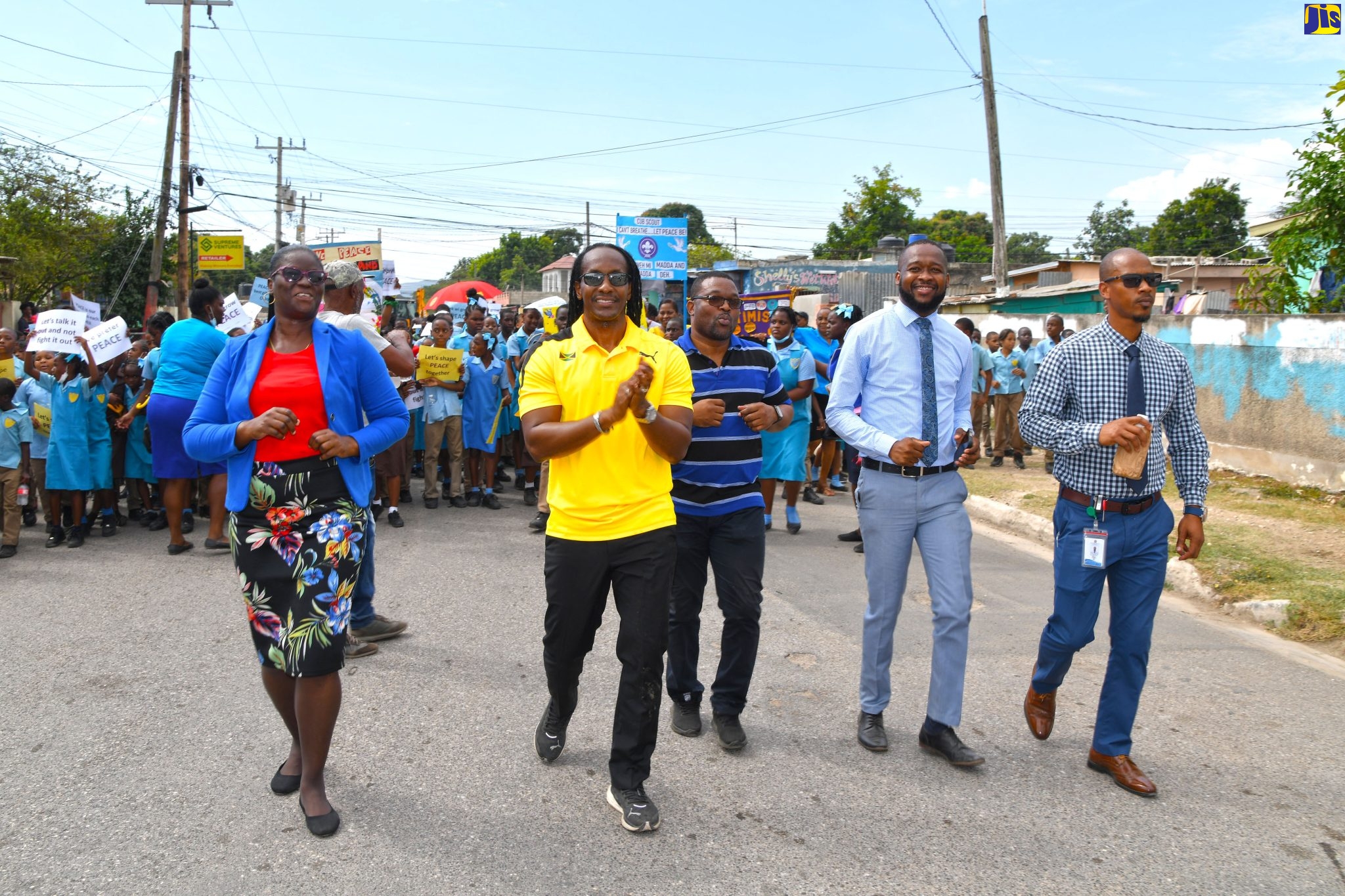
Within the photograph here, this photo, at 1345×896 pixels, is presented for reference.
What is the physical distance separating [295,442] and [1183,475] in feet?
11.6

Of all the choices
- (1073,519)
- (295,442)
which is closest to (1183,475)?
(1073,519)

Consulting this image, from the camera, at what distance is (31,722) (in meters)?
4.43

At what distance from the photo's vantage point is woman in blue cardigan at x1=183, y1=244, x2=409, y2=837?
3.43 meters

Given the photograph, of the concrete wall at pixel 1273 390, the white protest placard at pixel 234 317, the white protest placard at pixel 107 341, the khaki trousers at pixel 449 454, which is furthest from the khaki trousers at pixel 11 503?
the concrete wall at pixel 1273 390

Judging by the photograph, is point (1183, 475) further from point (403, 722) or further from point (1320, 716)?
point (403, 722)

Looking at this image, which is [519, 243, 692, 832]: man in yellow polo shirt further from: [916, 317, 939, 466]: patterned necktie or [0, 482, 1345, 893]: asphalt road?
[916, 317, 939, 466]: patterned necktie

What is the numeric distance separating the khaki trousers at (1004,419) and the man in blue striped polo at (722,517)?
10.6 m

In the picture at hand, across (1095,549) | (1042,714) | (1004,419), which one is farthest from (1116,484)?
(1004,419)

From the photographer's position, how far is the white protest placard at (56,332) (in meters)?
8.16

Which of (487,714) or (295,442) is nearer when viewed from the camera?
(295,442)

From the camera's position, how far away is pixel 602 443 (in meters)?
3.45

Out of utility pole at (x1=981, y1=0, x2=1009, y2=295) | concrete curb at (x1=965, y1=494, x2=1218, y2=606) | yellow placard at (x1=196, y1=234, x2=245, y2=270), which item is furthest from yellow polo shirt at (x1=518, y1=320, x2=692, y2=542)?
yellow placard at (x1=196, y1=234, x2=245, y2=270)

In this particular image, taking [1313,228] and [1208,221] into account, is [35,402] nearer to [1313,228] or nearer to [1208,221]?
[1313,228]

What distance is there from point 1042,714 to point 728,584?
1.47 meters
